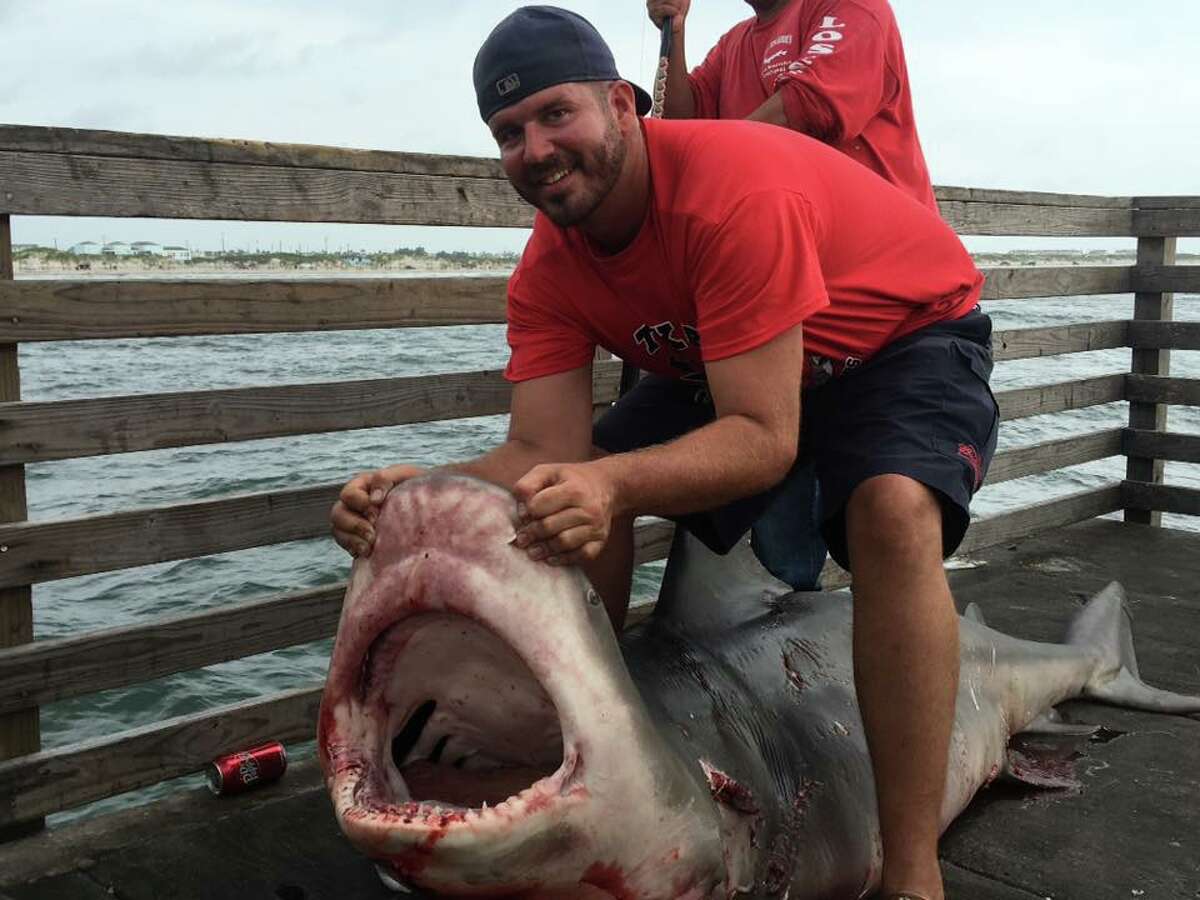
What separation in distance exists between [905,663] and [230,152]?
6.09 feet

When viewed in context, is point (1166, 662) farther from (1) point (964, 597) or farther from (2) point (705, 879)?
(2) point (705, 879)

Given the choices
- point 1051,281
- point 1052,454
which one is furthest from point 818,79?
point 1052,454

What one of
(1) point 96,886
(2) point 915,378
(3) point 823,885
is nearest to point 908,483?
(2) point 915,378

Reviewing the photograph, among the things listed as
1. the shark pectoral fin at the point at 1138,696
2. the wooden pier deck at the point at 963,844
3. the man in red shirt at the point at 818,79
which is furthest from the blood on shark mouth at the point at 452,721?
the shark pectoral fin at the point at 1138,696

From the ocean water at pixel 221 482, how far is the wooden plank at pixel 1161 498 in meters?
0.73

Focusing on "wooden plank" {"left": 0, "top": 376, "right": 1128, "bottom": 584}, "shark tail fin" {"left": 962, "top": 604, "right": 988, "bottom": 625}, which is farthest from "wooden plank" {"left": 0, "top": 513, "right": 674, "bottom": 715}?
"shark tail fin" {"left": 962, "top": 604, "right": 988, "bottom": 625}

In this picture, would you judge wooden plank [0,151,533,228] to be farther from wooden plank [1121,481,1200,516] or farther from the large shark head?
wooden plank [1121,481,1200,516]

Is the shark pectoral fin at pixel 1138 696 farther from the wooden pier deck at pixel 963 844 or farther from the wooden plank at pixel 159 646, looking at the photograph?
the wooden plank at pixel 159 646

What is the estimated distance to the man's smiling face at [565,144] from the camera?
204cm

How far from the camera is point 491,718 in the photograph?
1.70 m

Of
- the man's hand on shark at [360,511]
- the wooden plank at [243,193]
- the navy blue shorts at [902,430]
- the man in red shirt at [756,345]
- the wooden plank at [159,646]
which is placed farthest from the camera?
the wooden plank at [159,646]

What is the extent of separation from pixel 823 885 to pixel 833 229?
1124 mm

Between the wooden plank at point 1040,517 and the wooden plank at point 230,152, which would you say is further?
the wooden plank at point 1040,517

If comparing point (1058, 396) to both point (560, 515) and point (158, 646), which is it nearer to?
point (158, 646)
